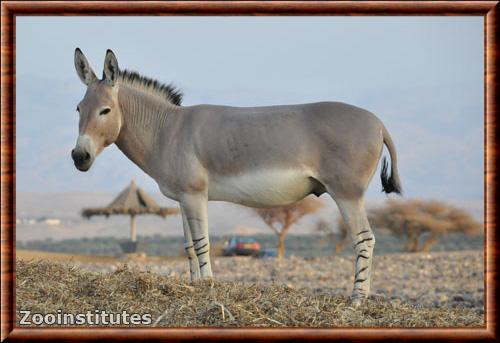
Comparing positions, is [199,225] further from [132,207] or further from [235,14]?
[132,207]

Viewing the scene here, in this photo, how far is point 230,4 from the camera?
6742 millimetres

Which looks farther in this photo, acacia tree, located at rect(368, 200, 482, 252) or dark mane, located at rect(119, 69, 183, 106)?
acacia tree, located at rect(368, 200, 482, 252)

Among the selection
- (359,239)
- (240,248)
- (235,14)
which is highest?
(235,14)

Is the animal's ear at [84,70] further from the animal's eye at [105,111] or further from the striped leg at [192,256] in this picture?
the striped leg at [192,256]

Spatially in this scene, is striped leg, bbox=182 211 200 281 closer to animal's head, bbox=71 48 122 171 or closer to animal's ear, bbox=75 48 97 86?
animal's head, bbox=71 48 122 171

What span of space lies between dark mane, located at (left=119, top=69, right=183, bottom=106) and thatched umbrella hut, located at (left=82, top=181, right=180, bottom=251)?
22205 mm

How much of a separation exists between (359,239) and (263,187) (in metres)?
1.24

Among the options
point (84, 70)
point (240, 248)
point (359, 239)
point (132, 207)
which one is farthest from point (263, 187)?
point (240, 248)

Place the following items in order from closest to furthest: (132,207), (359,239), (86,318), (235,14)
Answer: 1. (86,318)
2. (235,14)
3. (359,239)
4. (132,207)

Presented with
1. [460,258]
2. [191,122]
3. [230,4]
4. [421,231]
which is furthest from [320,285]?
[421,231]

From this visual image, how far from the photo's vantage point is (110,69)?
7863 mm

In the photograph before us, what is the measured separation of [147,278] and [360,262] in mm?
2422

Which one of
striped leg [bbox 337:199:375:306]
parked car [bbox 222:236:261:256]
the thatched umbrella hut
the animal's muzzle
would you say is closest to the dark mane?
the animal's muzzle

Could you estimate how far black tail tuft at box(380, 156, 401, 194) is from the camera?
25.9 feet
